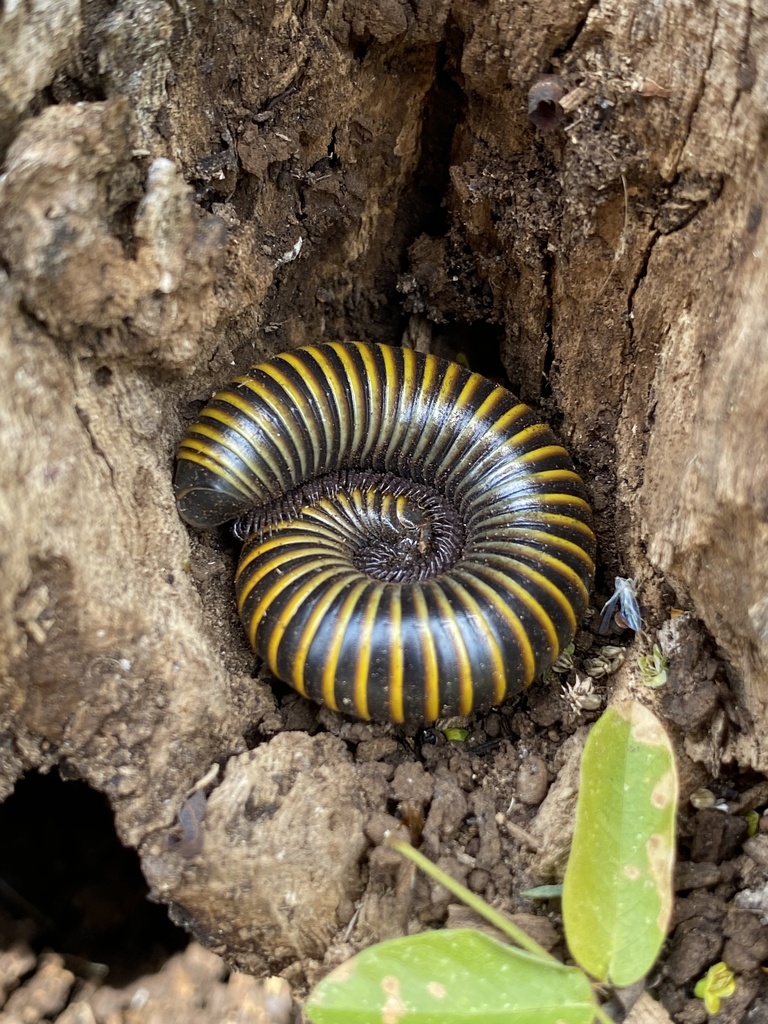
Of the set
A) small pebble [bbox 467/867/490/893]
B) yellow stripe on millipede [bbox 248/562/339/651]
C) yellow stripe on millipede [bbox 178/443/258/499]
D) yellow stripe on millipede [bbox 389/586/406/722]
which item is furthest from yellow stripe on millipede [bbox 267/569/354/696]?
small pebble [bbox 467/867/490/893]

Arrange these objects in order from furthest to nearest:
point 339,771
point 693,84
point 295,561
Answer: point 295,561 → point 339,771 → point 693,84

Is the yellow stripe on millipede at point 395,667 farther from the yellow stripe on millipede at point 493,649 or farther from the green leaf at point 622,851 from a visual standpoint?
the green leaf at point 622,851

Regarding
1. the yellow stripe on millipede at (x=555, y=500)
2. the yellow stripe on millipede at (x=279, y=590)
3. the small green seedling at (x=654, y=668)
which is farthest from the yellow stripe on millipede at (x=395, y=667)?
the small green seedling at (x=654, y=668)

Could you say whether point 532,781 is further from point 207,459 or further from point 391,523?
point 207,459

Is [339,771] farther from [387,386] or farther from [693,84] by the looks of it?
[693,84]

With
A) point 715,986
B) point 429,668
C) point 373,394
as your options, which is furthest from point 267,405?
point 715,986

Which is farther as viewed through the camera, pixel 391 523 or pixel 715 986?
pixel 391 523

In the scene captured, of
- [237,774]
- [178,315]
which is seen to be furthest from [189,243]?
[237,774]
